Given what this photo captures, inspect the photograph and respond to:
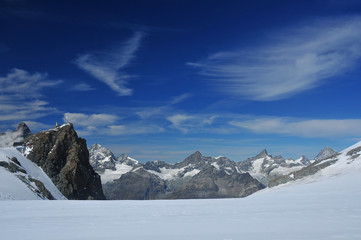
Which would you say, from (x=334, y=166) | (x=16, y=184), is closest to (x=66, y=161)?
(x=16, y=184)

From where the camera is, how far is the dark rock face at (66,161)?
118m

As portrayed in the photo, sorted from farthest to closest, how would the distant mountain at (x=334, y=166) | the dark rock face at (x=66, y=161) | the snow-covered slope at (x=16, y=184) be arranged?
the dark rock face at (x=66, y=161) < the snow-covered slope at (x=16, y=184) < the distant mountain at (x=334, y=166)

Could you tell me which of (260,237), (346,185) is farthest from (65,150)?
(260,237)

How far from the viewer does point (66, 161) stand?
422 ft

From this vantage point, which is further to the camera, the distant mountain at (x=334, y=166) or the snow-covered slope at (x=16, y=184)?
the snow-covered slope at (x=16, y=184)

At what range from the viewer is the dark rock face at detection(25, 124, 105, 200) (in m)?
118

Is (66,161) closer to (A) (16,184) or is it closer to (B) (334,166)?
(A) (16,184)

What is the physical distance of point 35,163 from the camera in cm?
11812

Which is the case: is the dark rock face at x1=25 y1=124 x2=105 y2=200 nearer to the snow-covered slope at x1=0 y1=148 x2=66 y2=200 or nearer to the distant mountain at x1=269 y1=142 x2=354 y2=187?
the snow-covered slope at x1=0 y1=148 x2=66 y2=200

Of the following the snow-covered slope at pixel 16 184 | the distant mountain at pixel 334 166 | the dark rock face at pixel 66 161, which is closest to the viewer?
the distant mountain at pixel 334 166

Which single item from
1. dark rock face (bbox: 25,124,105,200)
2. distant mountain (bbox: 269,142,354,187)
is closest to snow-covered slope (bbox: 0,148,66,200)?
dark rock face (bbox: 25,124,105,200)

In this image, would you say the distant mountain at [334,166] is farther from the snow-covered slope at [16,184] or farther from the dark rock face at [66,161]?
the dark rock face at [66,161]

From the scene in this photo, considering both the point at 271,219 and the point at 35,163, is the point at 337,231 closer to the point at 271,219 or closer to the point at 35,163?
the point at 271,219

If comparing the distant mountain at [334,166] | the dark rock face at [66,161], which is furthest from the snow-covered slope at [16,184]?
the distant mountain at [334,166]
